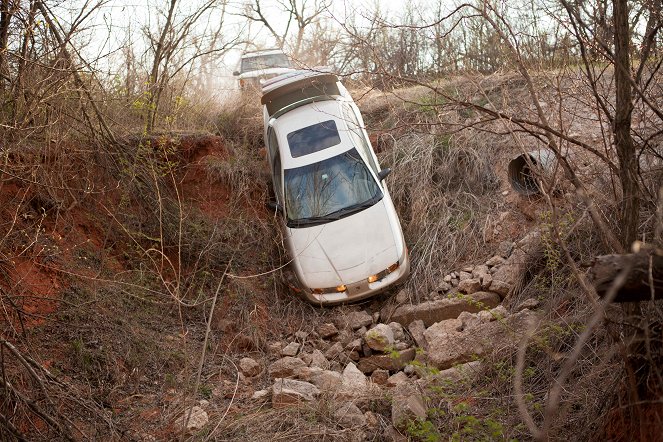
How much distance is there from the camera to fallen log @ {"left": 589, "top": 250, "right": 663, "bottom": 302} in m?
3.62

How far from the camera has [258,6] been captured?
2014cm

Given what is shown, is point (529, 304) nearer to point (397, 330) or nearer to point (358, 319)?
point (397, 330)

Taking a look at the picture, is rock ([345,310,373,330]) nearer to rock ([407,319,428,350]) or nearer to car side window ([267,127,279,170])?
rock ([407,319,428,350])

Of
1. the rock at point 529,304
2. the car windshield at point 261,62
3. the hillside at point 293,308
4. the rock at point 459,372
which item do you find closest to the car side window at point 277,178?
the hillside at point 293,308

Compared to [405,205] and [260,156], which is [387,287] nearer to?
[405,205]

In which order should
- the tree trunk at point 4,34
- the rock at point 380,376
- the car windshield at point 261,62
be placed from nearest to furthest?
1. the tree trunk at point 4,34
2. the rock at point 380,376
3. the car windshield at point 261,62

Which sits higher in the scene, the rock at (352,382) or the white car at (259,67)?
the white car at (259,67)

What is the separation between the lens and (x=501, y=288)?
973cm

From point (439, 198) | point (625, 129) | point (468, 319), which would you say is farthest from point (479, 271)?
point (625, 129)

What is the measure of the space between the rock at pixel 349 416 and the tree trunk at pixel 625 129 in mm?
2881

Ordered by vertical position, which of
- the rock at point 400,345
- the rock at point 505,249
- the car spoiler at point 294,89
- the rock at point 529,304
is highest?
the car spoiler at point 294,89

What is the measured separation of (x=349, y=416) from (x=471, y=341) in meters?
2.00

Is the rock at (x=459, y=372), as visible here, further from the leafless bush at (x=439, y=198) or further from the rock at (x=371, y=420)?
the leafless bush at (x=439, y=198)

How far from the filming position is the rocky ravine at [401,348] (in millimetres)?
7113
